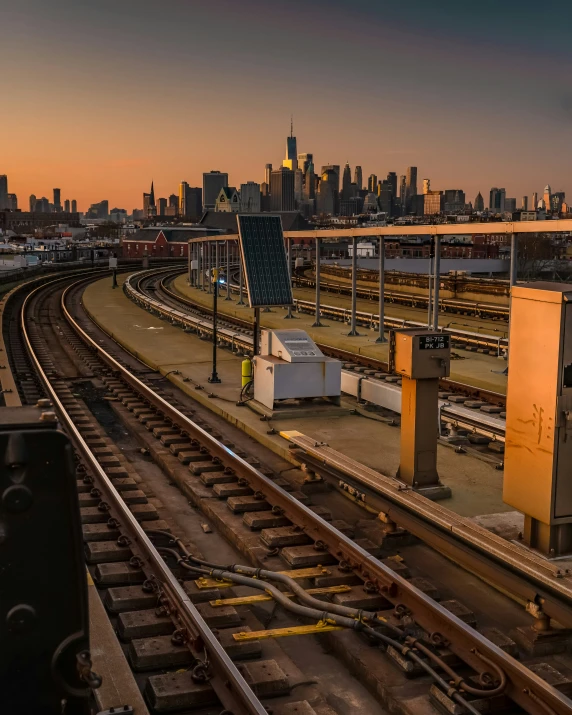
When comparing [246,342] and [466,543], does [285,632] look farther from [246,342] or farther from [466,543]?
[246,342]

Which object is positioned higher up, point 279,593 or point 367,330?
point 279,593

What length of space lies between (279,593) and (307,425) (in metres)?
6.66

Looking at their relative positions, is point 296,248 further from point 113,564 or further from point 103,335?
point 113,564

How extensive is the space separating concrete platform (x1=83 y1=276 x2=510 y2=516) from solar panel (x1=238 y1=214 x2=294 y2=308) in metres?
2.02

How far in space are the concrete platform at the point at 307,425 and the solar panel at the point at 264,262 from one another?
6.63 ft

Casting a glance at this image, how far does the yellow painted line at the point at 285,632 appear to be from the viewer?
22.5 feet

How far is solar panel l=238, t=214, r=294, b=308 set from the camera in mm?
19281

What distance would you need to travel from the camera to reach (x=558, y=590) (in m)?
6.96

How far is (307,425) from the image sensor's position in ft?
46.7

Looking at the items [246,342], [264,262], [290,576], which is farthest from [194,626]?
[246,342]

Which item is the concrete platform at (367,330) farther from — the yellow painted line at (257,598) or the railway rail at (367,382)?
the yellow painted line at (257,598)

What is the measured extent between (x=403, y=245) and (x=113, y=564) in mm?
66710

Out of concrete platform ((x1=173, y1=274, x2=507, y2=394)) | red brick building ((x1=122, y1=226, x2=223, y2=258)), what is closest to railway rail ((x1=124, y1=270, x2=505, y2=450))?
concrete platform ((x1=173, y1=274, x2=507, y2=394))

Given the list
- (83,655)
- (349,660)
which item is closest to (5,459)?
(83,655)
